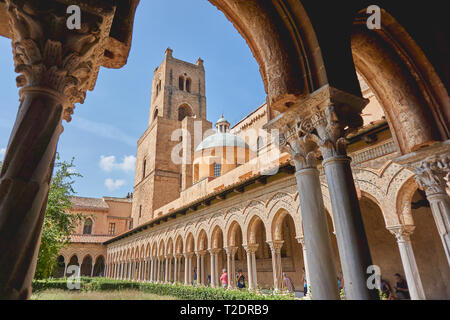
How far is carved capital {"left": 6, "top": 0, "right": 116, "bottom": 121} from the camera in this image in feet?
5.74

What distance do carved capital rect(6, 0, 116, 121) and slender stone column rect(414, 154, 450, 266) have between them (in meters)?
4.91

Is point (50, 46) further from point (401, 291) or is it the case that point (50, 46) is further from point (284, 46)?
point (401, 291)

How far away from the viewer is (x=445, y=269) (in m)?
8.67

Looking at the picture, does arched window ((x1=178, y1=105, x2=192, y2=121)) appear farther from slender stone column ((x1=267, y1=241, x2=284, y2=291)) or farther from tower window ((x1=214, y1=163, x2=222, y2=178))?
slender stone column ((x1=267, y1=241, x2=284, y2=291))

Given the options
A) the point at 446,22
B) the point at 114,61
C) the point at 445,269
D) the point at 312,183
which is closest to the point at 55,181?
the point at 114,61

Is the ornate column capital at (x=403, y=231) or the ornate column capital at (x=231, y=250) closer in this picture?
the ornate column capital at (x=403, y=231)

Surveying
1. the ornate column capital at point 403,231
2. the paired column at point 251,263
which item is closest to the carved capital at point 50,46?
the ornate column capital at point 403,231

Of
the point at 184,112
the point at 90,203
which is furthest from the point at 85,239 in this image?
the point at 184,112

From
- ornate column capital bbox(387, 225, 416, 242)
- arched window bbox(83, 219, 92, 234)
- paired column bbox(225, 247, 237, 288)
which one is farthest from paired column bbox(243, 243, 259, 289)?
arched window bbox(83, 219, 92, 234)

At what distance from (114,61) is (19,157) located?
53.6 inches

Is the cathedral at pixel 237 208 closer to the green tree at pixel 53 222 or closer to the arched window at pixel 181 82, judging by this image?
the arched window at pixel 181 82

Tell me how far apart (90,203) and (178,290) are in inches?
1250

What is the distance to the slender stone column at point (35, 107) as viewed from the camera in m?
1.40

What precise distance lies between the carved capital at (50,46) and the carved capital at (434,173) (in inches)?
192
